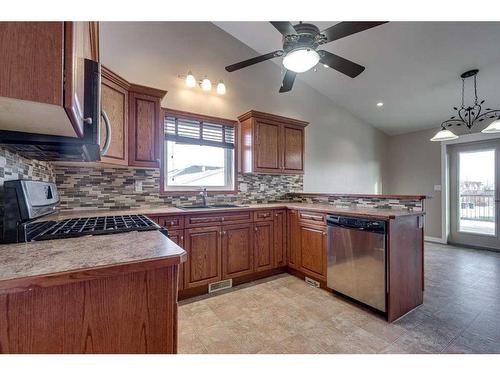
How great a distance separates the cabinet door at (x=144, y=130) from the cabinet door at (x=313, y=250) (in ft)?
6.49

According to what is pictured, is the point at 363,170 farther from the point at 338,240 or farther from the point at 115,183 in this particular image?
the point at 115,183

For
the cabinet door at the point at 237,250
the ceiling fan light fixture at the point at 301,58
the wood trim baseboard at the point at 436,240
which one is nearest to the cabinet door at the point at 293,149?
the cabinet door at the point at 237,250

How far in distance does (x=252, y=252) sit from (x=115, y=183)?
1.82 meters

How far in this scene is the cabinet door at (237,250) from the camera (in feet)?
8.71

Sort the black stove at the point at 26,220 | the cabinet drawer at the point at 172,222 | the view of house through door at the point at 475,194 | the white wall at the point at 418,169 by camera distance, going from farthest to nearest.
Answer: the white wall at the point at 418,169 < the view of house through door at the point at 475,194 < the cabinet drawer at the point at 172,222 < the black stove at the point at 26,220

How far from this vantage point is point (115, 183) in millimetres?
2613

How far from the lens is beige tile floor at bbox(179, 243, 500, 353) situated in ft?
5.55

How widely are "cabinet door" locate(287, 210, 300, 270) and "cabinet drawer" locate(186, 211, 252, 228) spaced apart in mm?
624

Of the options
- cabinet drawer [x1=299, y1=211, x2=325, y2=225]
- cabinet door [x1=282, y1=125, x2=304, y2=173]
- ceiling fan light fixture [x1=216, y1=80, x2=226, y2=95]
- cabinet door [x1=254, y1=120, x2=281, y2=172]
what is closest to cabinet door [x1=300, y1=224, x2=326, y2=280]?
cabinet drawer [x1=299, y1=211, x2=325, y2=225]

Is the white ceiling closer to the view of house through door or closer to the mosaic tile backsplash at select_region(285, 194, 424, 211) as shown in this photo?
the view of house through door

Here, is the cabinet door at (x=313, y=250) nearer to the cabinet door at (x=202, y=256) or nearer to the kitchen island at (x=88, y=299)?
the cabinet door at (x=202, y=256)

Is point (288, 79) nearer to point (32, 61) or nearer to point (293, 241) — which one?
point (293, 241)

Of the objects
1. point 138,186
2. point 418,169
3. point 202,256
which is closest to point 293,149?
point 202,256
